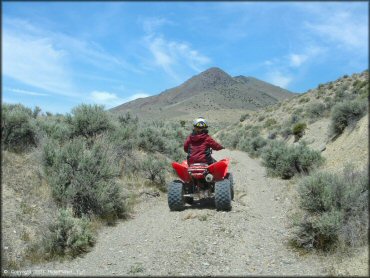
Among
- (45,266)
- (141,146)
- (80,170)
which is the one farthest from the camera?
(141,146)

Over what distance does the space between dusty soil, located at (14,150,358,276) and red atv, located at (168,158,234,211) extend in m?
0.30

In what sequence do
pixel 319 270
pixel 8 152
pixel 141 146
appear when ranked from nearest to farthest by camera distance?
1. pixel 319 270
2. pixel 8 152
3. pixel 141 146

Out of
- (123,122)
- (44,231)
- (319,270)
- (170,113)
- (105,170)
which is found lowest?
(319,270)

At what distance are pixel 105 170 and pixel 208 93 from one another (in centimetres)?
3350

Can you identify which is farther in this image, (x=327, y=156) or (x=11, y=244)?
(x=327, y=156)

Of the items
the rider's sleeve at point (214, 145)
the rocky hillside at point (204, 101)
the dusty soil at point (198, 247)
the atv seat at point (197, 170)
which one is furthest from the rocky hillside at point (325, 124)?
the atv seat at point (197, 170)

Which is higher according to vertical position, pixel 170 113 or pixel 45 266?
pixel 170 113

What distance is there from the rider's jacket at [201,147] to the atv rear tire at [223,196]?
1135mm

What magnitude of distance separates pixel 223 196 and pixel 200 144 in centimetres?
173

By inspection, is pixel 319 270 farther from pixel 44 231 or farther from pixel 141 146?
pixel 141 146

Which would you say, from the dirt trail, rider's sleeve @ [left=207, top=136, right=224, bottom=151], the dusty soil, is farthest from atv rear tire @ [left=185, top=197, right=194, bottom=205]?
rider's sleeve @ [left=207, top=136, right=224, bottom=151]

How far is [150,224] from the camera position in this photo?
8.59 m

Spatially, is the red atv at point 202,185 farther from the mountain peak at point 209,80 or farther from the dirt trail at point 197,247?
the mountain peak at point 209,80

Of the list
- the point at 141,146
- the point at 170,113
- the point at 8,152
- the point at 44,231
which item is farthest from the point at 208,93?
the point at 44,231
